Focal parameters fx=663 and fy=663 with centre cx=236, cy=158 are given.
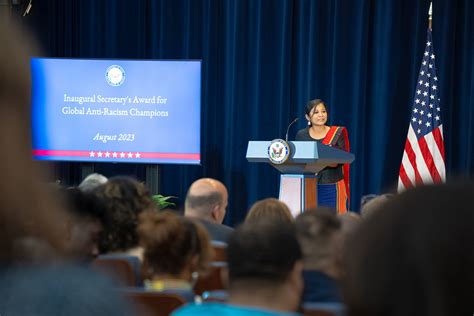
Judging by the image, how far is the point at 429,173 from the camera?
681 cm

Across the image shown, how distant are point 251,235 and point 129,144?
17.9 ft

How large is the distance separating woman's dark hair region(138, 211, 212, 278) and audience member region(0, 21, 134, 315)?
1579 mm

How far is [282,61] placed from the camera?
7715 mm

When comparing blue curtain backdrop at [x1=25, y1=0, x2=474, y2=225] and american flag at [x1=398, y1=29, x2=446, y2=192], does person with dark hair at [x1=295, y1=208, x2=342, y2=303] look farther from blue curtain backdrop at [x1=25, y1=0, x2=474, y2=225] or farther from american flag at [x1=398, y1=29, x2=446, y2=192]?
blue curtain backdrop at [x1=25, y1=0, x2=474, y2=225]

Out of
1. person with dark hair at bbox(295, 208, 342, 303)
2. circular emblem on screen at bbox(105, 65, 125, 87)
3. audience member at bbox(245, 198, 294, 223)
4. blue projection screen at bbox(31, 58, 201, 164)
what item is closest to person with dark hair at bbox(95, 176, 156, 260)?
audience member at bbox(245, 198, 294, 223)

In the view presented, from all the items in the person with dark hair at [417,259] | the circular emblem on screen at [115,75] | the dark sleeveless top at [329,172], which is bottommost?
the dark sleeveless top at [329,172]

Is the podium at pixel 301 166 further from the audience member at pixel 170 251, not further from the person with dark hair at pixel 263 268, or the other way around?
the person with dark hair at pixel 263 268

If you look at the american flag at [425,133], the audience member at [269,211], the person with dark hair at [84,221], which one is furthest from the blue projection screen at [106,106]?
the person with dark hair at [84,221]

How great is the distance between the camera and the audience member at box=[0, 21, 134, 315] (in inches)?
21.2

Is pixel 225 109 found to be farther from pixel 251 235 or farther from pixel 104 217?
pixel 251 235

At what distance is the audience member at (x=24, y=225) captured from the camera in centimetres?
54

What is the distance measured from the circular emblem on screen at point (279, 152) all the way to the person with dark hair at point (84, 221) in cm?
288

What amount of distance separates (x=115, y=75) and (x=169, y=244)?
4.95 metres

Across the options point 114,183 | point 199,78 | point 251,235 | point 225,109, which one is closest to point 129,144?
point 199,78
